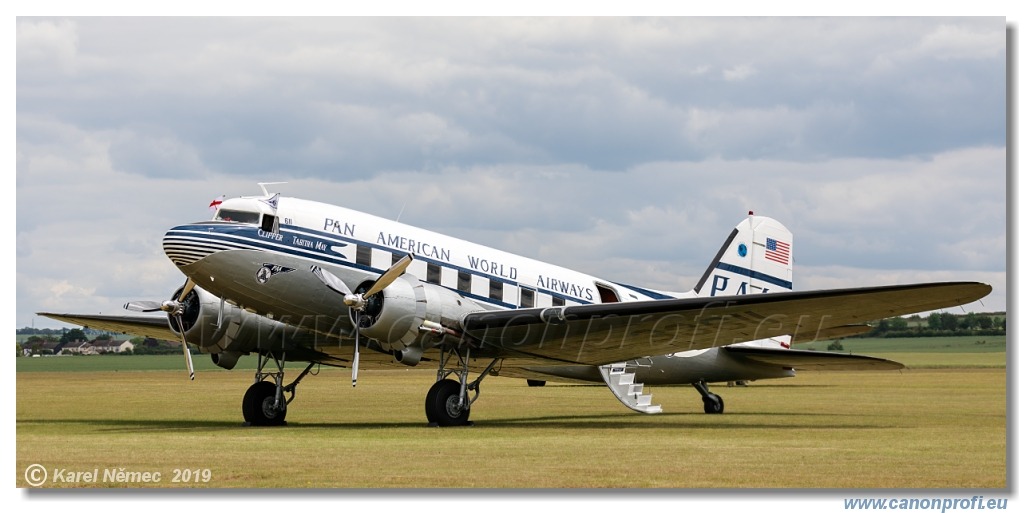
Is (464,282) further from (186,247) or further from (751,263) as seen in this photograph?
(751,263)

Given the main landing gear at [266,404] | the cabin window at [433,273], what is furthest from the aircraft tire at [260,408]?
the cabin window at [433,273]

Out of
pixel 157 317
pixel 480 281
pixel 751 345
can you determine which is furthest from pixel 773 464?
pixel 157 317

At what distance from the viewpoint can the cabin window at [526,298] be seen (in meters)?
23.2

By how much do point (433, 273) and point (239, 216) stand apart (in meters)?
3.68

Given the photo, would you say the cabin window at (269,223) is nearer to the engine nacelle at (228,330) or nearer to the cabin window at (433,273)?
→ the engine nacelle at (228,330)

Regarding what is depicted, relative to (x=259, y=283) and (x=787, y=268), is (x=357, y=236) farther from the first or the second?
(x=787, y=268)

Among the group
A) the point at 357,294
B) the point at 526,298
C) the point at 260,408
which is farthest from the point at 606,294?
Result: the point at 260,408

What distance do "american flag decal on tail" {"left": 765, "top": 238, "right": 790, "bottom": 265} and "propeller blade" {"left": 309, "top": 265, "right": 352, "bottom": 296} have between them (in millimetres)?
12342

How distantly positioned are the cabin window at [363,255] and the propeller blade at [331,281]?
2.15 ft

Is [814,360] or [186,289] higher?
[186,289]

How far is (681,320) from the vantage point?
20828 mm

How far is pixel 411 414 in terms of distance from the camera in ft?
88.8

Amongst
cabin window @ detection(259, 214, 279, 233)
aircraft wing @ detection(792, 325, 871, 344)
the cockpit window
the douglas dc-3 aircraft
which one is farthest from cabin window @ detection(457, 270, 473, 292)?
aircraft wing @ detection(792, 325, 871, 344)

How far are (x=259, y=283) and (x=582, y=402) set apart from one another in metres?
16.5
